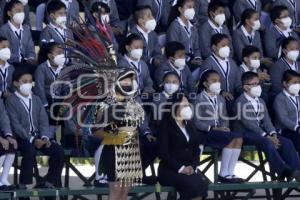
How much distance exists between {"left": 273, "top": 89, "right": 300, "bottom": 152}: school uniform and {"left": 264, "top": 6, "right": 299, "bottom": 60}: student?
115 cm

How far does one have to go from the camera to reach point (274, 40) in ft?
59.3

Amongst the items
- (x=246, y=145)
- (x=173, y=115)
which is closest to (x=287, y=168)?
(x=246, y=145)

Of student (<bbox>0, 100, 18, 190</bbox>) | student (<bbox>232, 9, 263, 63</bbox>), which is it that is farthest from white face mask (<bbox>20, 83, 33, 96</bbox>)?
student (<bbox>232, 9, 263, 63</bbox>)

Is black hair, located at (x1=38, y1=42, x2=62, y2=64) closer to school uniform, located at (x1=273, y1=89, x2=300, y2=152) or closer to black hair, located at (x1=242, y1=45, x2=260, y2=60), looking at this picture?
black hair, located at (x1=242, y1=45, x2=260, y2=60)

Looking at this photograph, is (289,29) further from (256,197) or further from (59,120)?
(59,120)

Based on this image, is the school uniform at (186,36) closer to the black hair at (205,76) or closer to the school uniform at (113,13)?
the school uniform at (113,13)

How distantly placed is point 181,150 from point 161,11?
10.3 ft

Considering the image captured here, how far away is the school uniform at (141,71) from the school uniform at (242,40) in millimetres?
1658

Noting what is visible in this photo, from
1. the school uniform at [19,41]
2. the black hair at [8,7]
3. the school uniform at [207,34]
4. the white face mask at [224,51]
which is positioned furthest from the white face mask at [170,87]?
the black hair at [8,7]

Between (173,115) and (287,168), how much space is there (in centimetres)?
168

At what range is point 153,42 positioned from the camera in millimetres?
17297

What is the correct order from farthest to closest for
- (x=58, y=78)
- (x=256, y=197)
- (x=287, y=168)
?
1. (x=256, y=197)
2. (x=287, y=168)
3. (x=58, y=78)

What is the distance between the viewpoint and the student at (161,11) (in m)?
18.0

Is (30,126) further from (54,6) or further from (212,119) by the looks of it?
(212,119)
